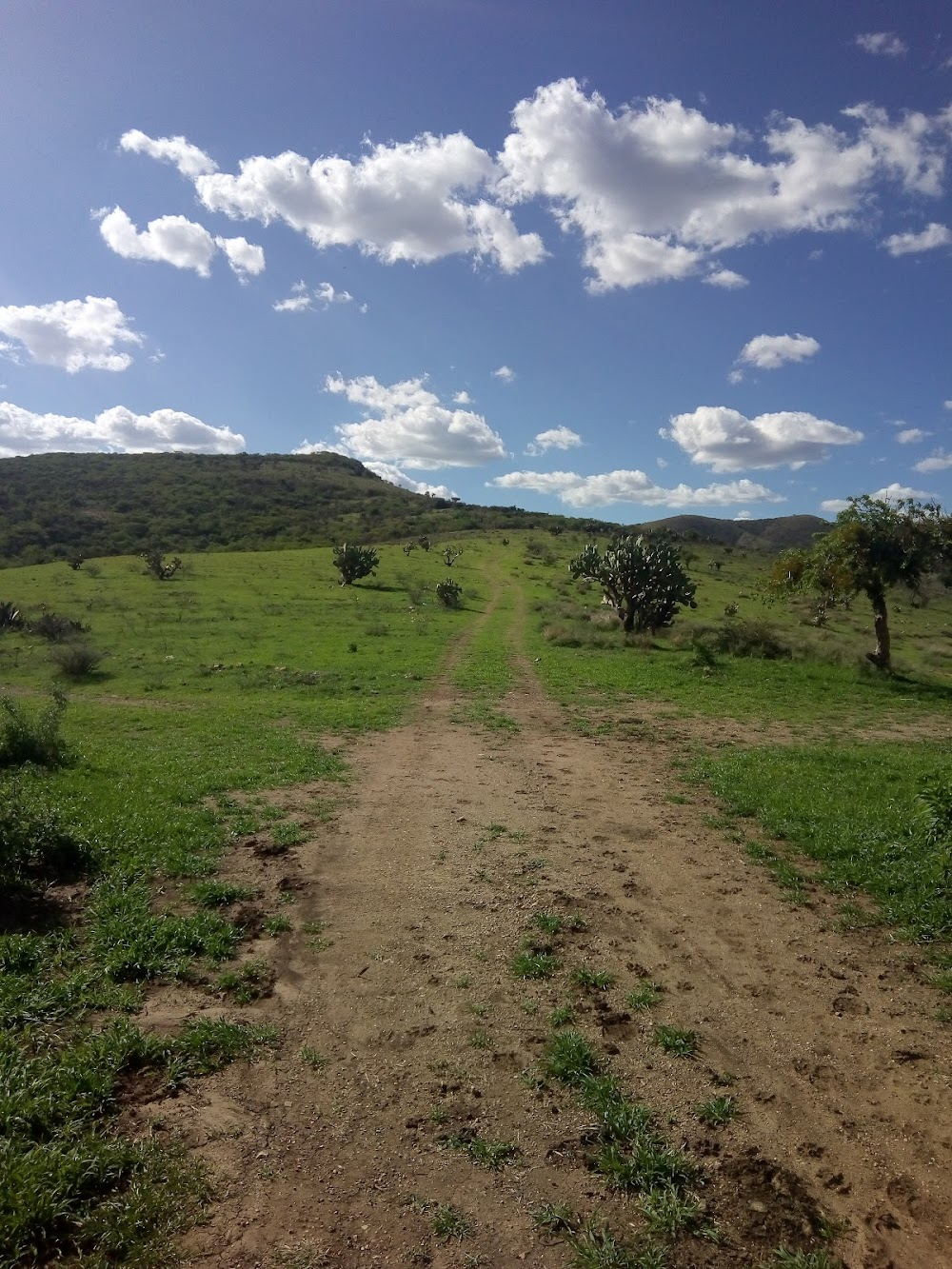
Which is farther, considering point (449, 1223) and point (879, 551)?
point (879, 551)

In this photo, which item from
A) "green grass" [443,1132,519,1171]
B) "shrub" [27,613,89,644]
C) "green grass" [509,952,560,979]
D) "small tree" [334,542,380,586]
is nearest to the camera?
"green grass" [443,1132,519,1171]

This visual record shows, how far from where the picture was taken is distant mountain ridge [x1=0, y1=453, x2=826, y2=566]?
273 feet

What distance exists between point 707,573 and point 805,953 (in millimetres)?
66695

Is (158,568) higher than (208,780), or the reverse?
(158,568)

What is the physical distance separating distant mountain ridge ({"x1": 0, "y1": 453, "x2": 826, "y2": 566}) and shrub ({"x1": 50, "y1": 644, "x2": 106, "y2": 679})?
48.0 meters

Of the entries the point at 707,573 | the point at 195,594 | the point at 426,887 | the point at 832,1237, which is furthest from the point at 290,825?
the point at 707,573

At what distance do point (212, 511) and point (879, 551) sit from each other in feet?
328

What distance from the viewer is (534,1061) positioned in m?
5.23

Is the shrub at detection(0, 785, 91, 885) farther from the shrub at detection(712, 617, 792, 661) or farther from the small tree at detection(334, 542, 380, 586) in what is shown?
the small tree at detection(334, 542, 380, 586)

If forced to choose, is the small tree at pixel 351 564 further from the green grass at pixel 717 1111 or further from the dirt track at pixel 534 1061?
the green grass at pixel 717 1111

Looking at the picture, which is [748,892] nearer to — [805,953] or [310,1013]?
[805,953]

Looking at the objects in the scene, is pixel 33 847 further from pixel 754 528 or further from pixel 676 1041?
pixel 754 528

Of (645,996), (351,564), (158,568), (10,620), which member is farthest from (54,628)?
(645,996)

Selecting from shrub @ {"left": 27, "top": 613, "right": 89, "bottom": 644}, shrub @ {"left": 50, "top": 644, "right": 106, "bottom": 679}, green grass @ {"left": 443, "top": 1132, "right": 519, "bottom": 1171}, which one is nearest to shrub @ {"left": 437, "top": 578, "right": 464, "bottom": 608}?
shrub @ {"left": 27, "top": 613, "right": 89, "bottom": 644}
